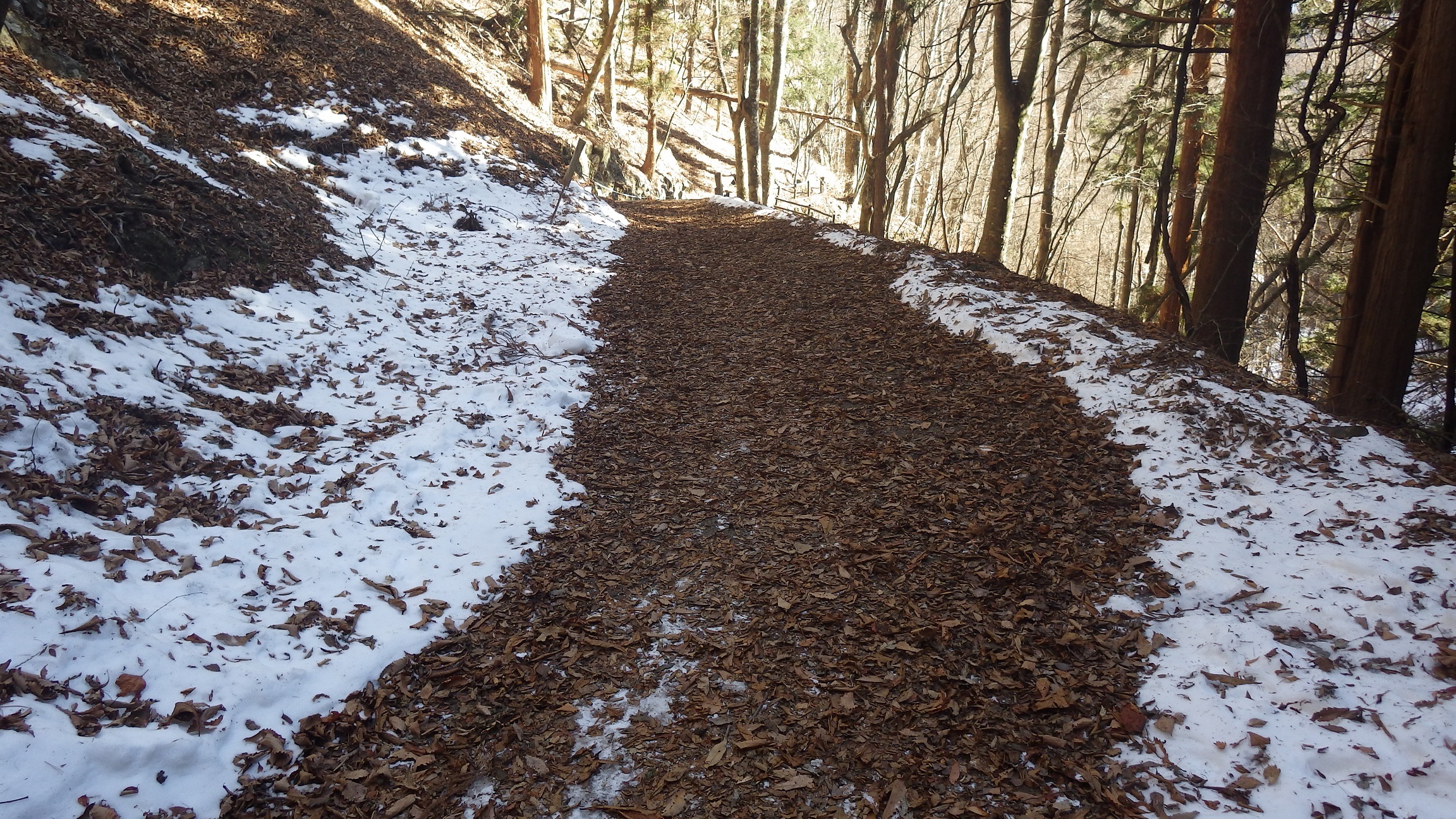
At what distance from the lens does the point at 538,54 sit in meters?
18.7

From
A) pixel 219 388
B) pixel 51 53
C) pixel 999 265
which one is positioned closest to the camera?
pixel 219 388

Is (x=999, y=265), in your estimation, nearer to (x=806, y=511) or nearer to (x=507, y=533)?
(x=806, y=511)

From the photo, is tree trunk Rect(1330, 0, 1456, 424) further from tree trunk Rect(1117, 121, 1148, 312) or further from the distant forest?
tree trunk Rect(1117, 121, 1148, 312)

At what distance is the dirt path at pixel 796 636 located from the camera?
2.85 m

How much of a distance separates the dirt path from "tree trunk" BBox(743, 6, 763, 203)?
1414 cm

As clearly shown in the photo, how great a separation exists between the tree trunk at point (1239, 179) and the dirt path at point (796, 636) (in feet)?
7.00

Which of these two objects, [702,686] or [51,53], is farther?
[51,53]

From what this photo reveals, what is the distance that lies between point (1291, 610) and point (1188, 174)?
9834 millimetres

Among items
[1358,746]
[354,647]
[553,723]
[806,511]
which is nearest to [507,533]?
[354,647]

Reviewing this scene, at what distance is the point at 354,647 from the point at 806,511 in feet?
9.29

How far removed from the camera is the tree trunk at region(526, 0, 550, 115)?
58.6 feet

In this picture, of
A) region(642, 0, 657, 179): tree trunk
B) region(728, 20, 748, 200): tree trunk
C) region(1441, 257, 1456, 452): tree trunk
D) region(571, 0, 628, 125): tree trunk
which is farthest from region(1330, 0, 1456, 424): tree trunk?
region(642, 0, 657, 179): tree trunk

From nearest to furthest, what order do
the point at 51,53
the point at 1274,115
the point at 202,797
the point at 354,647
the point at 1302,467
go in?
the point at 202,797 → the point at 354,647 → the point at 1302,467 → the point at 1274,115 → the point at 51,53

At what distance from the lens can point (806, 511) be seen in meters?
4.73
